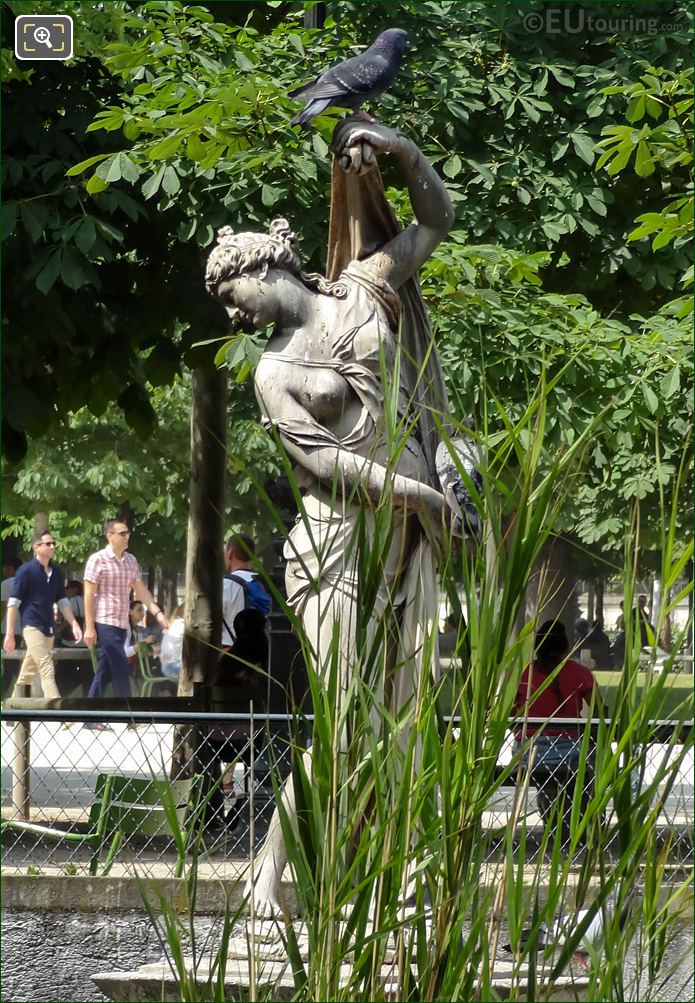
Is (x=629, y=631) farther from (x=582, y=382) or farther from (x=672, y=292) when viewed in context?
(x=672, y=292)

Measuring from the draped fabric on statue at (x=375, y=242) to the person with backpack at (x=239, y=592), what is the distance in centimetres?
479

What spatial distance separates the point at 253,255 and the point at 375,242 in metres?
0.41

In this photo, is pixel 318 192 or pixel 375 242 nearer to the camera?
pixel 375 242

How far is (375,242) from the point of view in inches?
169

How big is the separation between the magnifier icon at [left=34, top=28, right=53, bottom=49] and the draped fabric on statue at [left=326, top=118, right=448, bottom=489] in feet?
14.2

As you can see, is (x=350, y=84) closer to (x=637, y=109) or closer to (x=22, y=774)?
(x=637, y=109)

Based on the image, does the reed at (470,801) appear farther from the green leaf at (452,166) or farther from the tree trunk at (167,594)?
the tree trunk at (167,594)

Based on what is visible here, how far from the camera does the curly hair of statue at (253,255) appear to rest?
13.3ft

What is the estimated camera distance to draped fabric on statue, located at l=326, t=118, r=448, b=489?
4195 mm

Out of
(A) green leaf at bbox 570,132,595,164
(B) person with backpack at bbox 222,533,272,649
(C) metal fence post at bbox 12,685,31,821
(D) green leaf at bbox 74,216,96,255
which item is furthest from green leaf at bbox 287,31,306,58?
(C) metal fence post at bbox 12,685,31,821

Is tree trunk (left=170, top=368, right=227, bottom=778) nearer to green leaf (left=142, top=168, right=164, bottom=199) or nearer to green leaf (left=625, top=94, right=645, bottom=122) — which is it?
green leaf (left=142, top=168, right=164, bottom=199)

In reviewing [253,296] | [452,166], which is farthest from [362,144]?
[452,166]

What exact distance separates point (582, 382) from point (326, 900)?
5.75m

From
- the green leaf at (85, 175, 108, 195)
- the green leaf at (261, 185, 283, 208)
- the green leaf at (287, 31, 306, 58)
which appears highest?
the green leaf at (287, 31, 306, 58)
